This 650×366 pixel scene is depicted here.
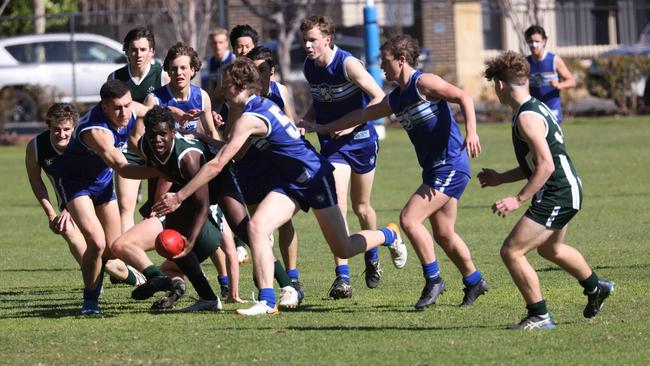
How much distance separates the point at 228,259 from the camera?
870 centimetres

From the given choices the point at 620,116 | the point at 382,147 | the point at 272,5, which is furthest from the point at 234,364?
the point at 272,5

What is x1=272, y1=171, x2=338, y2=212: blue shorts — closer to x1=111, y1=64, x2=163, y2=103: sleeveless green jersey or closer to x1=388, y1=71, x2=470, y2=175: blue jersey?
x1=388, y1=71, x2=470, y2=175: blue jersey

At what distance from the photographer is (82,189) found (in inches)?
340

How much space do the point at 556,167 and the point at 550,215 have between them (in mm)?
289

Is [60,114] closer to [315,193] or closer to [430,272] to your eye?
[315,193]

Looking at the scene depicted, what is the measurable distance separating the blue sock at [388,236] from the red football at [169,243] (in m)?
1.67

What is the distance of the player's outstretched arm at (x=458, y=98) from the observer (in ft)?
25.8

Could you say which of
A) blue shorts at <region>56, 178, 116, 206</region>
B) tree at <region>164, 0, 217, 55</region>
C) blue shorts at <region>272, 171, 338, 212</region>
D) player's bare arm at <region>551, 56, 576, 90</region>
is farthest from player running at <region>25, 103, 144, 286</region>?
tree at <region>164, 0, 217, 55</region>

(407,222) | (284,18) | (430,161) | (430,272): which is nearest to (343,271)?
(430,272)

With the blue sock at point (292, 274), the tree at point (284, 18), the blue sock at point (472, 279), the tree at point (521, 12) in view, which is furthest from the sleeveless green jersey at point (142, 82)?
the tree at point (521, 12)

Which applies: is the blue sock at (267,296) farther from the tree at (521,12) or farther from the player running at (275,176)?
the tree at (521,12)

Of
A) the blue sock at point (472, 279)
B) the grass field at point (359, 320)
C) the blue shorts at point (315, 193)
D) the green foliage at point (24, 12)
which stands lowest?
the grass field at point (359, 320)

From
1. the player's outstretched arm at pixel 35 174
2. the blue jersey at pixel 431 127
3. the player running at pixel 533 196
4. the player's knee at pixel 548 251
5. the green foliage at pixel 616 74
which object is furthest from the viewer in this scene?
the green foliage at pixel 616 74

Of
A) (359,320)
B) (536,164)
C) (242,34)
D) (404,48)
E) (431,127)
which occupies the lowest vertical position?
(359,320)
